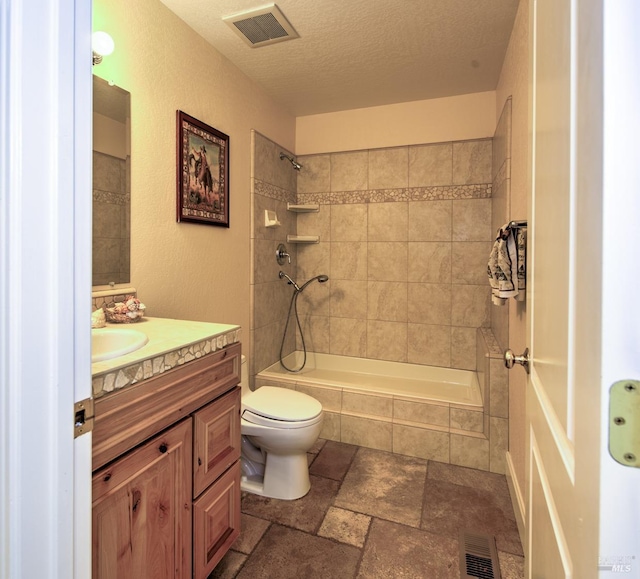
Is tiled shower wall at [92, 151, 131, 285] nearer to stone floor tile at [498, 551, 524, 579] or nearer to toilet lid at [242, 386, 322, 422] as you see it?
toilet lid at [242, 386, 322, 422]

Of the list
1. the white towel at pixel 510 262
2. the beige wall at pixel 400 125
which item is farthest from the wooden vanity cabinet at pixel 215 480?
the beige wall at pixel 400 125

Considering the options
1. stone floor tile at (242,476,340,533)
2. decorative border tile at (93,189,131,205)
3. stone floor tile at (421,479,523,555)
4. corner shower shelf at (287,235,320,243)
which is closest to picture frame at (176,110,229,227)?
decorative border tile at (93,189,131,205)

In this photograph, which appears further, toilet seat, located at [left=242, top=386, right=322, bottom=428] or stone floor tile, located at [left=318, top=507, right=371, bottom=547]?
toilet seat, located at [left=242, top=386, right=322, bottom=428]

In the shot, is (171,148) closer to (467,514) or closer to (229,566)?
(229,566)

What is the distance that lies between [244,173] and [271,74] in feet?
2.30

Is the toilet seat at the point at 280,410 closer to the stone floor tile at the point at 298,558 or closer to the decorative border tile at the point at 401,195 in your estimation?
the stone floor tile at the point at 298,558

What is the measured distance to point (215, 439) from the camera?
1260mm

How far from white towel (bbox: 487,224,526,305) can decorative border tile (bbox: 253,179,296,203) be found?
1663 mm

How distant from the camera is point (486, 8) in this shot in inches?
70.4

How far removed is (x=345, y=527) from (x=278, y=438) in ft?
1.65

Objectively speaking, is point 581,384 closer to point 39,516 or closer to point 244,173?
point 39,516

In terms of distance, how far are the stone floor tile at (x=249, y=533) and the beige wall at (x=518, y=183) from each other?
1.25 metres

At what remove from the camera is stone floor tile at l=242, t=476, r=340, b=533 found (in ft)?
5.56

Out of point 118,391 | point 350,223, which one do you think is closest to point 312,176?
point 350,223
